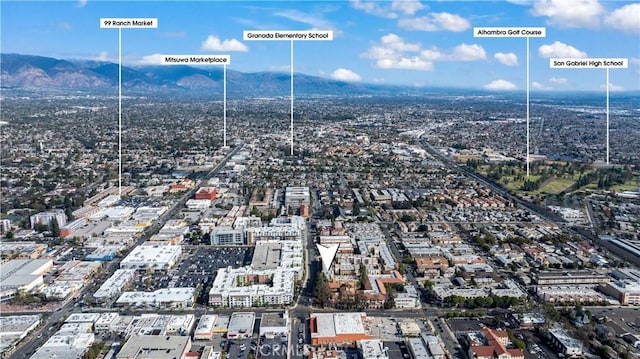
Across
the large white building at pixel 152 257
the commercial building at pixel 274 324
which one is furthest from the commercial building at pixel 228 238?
the commercial building at pixel 274 324

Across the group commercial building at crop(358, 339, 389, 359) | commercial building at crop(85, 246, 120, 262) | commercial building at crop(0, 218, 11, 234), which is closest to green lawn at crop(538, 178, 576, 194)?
commercial building at crop(358, 339, 389, 359)

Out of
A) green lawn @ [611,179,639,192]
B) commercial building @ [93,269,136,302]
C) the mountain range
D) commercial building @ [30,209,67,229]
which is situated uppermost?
the mountain range

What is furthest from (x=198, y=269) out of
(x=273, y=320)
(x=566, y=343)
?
(x=566, y=343)

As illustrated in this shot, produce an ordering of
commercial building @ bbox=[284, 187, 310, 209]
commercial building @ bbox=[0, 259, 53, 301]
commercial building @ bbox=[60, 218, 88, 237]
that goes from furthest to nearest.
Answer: commercial building @ bbox=[284, 187, 310, 209] → commercial building @ bbox=[60, 218, 88, 237] → commercial building @ bbox=[0, 259, 53, 301]

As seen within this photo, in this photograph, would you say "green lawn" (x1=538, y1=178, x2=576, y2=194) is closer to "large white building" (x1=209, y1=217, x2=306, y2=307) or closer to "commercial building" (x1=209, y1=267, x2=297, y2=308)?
"large white building" (x1=209, y1=217, x2=306, y2=307)

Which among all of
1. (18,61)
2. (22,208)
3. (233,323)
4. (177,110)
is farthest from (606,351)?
(18,61)

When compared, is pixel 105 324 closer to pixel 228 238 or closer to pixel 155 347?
pixel 155 347
